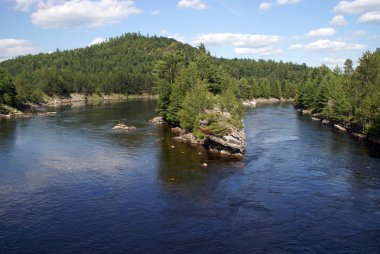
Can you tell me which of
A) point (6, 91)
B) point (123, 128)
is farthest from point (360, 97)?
point (6, 91)

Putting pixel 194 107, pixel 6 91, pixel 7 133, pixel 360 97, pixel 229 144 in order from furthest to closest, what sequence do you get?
1. pixel 6 91
2. pixel 360 97
3. pixel 7 133
4. pixel 194 107
5. pixel 229 144

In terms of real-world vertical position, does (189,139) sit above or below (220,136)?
below

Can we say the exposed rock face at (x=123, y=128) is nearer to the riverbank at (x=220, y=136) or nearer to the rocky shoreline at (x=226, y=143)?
the riverbank at (x=220, y=136)

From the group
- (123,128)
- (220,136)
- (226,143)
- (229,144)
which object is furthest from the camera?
(123,128)

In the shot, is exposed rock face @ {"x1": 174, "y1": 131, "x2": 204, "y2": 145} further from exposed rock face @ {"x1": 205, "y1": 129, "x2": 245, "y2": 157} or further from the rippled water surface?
exposed rock face @ {"x1": 205, "y1": 129, "x2": 245, "y2": 157}

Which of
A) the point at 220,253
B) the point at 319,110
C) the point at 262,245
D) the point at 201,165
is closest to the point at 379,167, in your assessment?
the point at 201,165

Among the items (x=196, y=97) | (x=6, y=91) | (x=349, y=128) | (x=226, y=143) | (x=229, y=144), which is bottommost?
(x=229, y=144)

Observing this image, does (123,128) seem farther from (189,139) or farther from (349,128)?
(349,128)

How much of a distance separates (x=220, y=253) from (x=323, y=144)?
187 ft

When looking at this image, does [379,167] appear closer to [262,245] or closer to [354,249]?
[354,249]

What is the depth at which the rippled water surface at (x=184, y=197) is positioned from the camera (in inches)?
1517

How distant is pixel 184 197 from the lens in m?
51.1

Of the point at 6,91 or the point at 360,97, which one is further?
the point at 6,91

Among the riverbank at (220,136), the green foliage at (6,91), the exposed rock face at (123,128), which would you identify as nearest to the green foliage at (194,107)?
the riverbank at (220,136)
